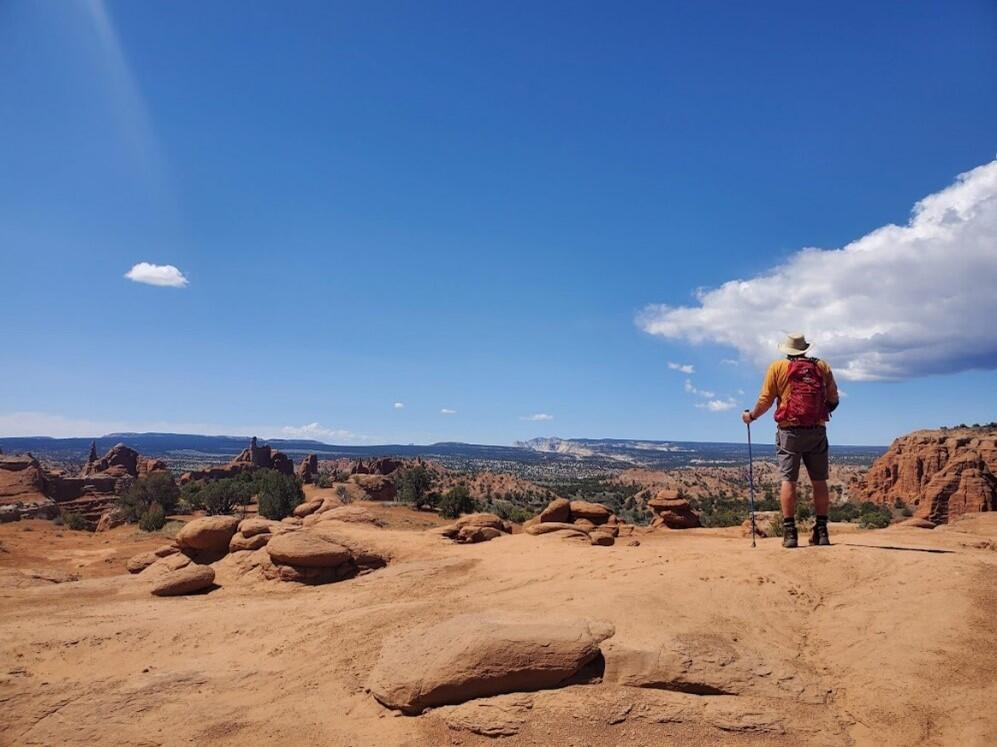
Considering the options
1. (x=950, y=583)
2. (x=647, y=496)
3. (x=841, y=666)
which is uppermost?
(x=950, y=583)

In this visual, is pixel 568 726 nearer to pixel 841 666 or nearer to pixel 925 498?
pixel 841 666

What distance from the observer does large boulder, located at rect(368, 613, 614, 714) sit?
17.6 ft

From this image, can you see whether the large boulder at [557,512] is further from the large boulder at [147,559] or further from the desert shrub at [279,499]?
the desert shrub at [279,499]

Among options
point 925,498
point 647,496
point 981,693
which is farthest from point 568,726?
point 647,496

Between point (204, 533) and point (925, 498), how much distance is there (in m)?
43.9

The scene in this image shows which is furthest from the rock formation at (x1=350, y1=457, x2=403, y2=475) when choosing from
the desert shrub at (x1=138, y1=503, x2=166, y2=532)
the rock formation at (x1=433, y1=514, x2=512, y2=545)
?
the rock formation at (x1=433, y1=514, x2=512, y2=545)

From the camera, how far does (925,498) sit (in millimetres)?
40625

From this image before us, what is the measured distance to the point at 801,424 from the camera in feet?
27.8

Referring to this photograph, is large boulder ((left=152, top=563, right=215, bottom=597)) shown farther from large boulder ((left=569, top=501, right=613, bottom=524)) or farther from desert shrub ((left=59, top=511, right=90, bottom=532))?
desert shrub ((left=59, top=511, right=90, bottom=532))

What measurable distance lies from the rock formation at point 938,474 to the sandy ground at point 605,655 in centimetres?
3569

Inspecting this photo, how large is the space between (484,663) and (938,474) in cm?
4695

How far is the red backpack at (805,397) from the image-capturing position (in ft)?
27.7

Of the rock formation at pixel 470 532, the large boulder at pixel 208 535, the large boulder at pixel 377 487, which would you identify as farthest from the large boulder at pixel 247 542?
the large boulder at pixel 377 487

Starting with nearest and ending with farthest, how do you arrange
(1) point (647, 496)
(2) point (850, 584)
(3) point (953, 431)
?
(2) point (850, 584) → (3) point (953, 431) → (1) point (647, 496)
